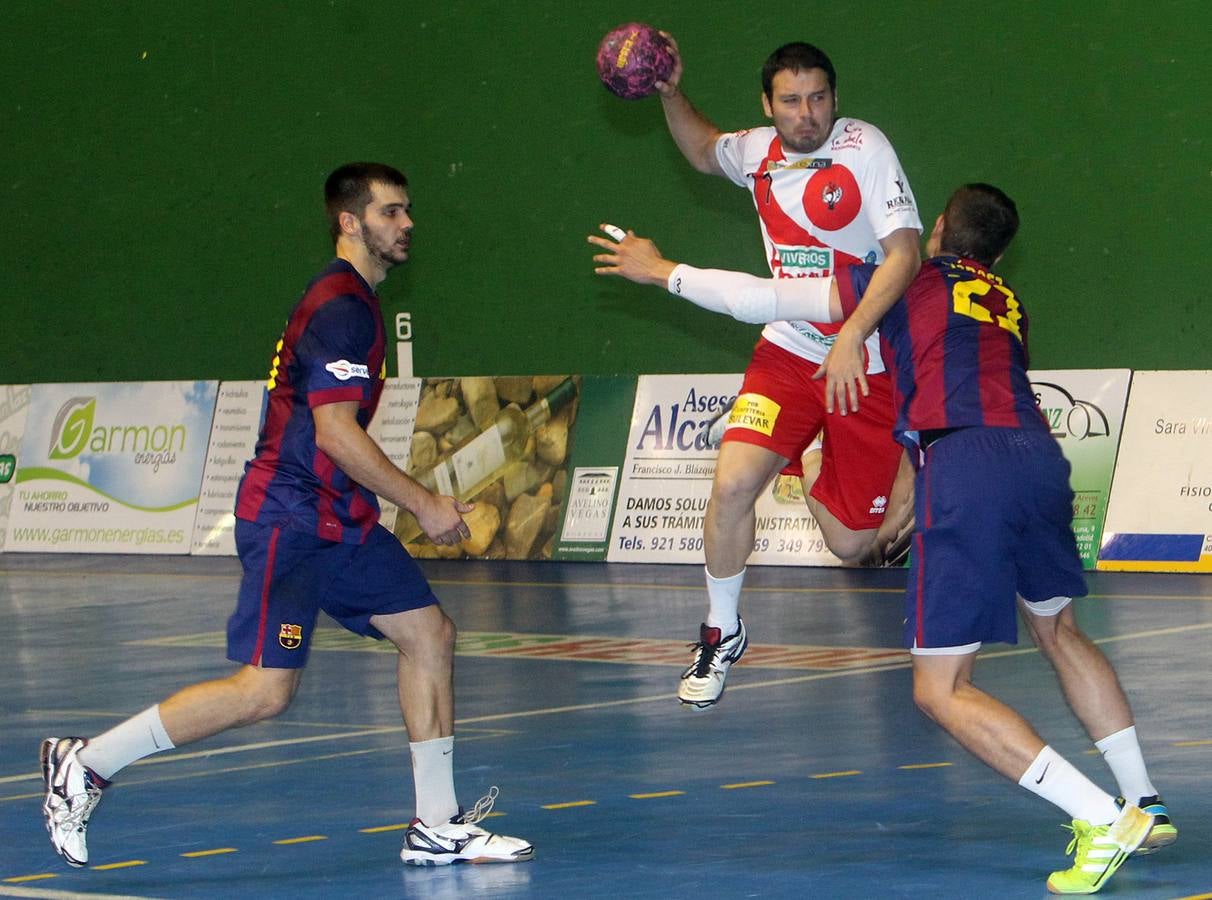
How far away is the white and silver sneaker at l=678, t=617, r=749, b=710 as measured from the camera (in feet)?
24.3

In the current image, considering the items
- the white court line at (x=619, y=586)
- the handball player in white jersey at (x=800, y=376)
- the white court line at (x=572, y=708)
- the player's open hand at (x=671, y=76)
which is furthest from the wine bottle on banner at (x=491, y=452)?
the player's open hand at (x=671, y=76)

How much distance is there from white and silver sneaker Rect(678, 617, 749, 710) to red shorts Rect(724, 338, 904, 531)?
2.12 ft

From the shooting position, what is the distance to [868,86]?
15812mm

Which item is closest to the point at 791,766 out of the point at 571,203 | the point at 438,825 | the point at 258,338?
the point at 438,825

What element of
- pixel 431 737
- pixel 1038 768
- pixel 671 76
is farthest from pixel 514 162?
pixel 1038 768

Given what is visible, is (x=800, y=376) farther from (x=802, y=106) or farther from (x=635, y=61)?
(x=635, y=61)

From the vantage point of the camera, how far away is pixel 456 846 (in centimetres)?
609

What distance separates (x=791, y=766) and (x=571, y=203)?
1049 cm

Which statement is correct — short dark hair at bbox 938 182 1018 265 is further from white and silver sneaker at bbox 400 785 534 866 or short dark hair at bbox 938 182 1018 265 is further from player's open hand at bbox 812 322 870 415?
white and silver sneaker at bbox 400 785 534 866

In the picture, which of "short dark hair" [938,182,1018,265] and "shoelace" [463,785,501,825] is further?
"shoelace" [463,785,501,825]

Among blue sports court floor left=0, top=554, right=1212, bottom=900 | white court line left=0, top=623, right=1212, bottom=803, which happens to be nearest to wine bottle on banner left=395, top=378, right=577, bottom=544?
blue sports court floor left=0, top=554, right=1212, bottom=900

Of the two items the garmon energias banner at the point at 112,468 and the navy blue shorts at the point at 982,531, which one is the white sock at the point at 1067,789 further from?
the garmon energias banner at the point at 112,468

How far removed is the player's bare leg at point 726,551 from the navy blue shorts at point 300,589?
60.6 inches

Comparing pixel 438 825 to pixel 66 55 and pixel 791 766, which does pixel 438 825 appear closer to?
pixel 791 766
